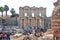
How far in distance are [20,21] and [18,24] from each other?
47cm

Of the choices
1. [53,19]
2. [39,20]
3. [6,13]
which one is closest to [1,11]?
[6,13]

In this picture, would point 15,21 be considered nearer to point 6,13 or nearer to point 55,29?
point 6,13

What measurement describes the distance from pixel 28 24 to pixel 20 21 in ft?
3.82

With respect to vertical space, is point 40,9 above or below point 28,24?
above

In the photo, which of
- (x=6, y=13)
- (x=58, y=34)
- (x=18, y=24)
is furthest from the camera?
(x=6, y=13)

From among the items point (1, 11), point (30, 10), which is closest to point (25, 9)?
point (30, 10)

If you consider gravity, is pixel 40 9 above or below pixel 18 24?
above

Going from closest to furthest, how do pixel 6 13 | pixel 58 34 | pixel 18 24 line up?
pixel 58 34 < pixel 18 24 < pixel 6 13

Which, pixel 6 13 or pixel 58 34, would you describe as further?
pixel 6 13

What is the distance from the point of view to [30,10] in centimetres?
3092

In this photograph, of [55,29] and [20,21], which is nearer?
[55,29]

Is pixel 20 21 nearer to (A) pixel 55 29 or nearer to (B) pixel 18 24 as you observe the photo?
(B) pixel 18 24

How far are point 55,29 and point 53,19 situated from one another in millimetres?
172

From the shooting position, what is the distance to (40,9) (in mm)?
31625
